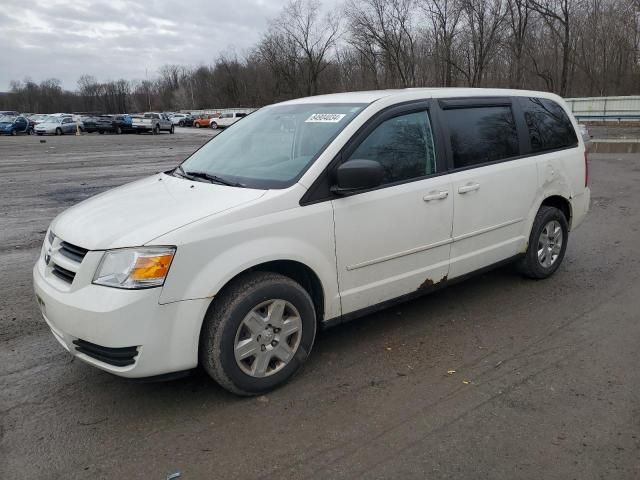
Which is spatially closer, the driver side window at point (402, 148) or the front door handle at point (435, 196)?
the driver side window at point (402, 148)

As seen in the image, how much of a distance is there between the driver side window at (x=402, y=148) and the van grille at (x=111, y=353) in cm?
186

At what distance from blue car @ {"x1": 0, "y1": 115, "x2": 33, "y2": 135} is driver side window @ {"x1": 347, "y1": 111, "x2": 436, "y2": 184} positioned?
46.4 meters

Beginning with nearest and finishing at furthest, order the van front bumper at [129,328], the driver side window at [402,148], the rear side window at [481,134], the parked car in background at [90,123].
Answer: the van front bumper at [129,328] → the driver side window at [402,148] → the rear side window at [481,134] → the parked car in background at [90,123]

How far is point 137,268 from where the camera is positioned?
2832mm

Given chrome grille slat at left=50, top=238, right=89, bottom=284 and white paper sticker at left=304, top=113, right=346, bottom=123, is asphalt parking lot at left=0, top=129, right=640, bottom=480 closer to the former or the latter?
chrome grille slat at left=50, top=238, right=89, bottom=284

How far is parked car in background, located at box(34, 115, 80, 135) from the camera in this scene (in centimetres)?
4147

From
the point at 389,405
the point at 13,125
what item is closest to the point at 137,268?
the point at 389,405

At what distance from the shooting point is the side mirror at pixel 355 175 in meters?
3.35

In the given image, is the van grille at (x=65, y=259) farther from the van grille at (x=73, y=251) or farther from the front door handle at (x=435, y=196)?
the front door handle at (x=435, y=196)

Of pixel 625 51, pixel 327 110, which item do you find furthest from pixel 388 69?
pixel 327 110

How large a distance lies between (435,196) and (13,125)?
46760mm

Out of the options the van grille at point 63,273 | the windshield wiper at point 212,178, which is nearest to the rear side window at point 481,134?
the windshield wiper at point 212,178

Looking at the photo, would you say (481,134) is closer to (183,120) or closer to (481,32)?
(481,32)

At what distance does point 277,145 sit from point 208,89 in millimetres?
101849
